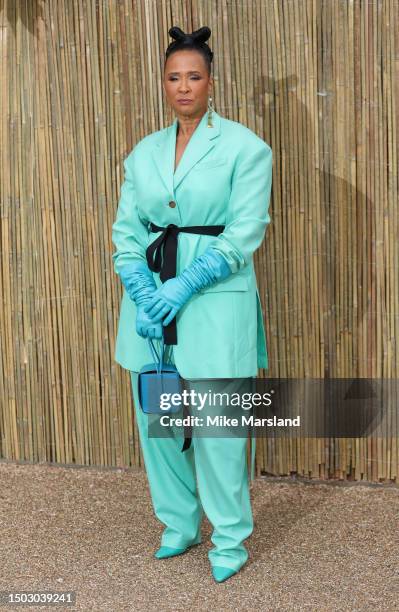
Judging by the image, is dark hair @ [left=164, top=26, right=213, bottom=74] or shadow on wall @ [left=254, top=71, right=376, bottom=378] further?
shadow on wall @ [left=254, top=71, right=376, bottom=378]

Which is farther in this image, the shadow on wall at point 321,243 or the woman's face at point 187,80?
the shadow on wall at point 321,243

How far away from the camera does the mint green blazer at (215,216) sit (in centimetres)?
299

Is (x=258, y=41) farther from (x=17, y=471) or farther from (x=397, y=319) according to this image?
(x=17, y=471)

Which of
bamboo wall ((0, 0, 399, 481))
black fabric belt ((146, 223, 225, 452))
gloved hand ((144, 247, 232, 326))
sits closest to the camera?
gloved hand ((144, 247, 232, 326))

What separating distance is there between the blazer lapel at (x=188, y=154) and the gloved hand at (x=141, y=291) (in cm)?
27

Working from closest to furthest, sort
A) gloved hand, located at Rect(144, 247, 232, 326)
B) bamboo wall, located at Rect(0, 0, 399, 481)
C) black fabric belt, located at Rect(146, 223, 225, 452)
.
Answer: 1. gloved hand, located at Rect(144, 247, 232, 326)
2. black fabric belt, located at Rect(146, 223, 225, 452)
3. bamboo wall, located at Rect(0, 0, 399, 481)

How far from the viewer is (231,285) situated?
10.0ft

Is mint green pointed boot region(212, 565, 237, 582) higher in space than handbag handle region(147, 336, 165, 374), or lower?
lower

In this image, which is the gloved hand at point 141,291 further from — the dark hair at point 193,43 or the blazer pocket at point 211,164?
the dark hair at point 193,43

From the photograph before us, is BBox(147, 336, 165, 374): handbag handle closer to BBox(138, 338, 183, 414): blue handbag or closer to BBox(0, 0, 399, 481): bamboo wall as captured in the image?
BBox(138, 338, 183, 414): blue handbag

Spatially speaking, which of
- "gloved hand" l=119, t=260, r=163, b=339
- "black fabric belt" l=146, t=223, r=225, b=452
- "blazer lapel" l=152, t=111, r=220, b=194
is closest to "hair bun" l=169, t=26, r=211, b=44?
"blazer lapel" l=152, t=111, r=220, b=194

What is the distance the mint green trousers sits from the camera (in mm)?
3123

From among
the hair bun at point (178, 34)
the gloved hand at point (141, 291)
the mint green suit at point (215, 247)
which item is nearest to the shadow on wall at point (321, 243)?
the mint green suit at point (215, 247)

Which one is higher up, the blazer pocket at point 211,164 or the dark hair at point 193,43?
the dark hair at point 193,43
